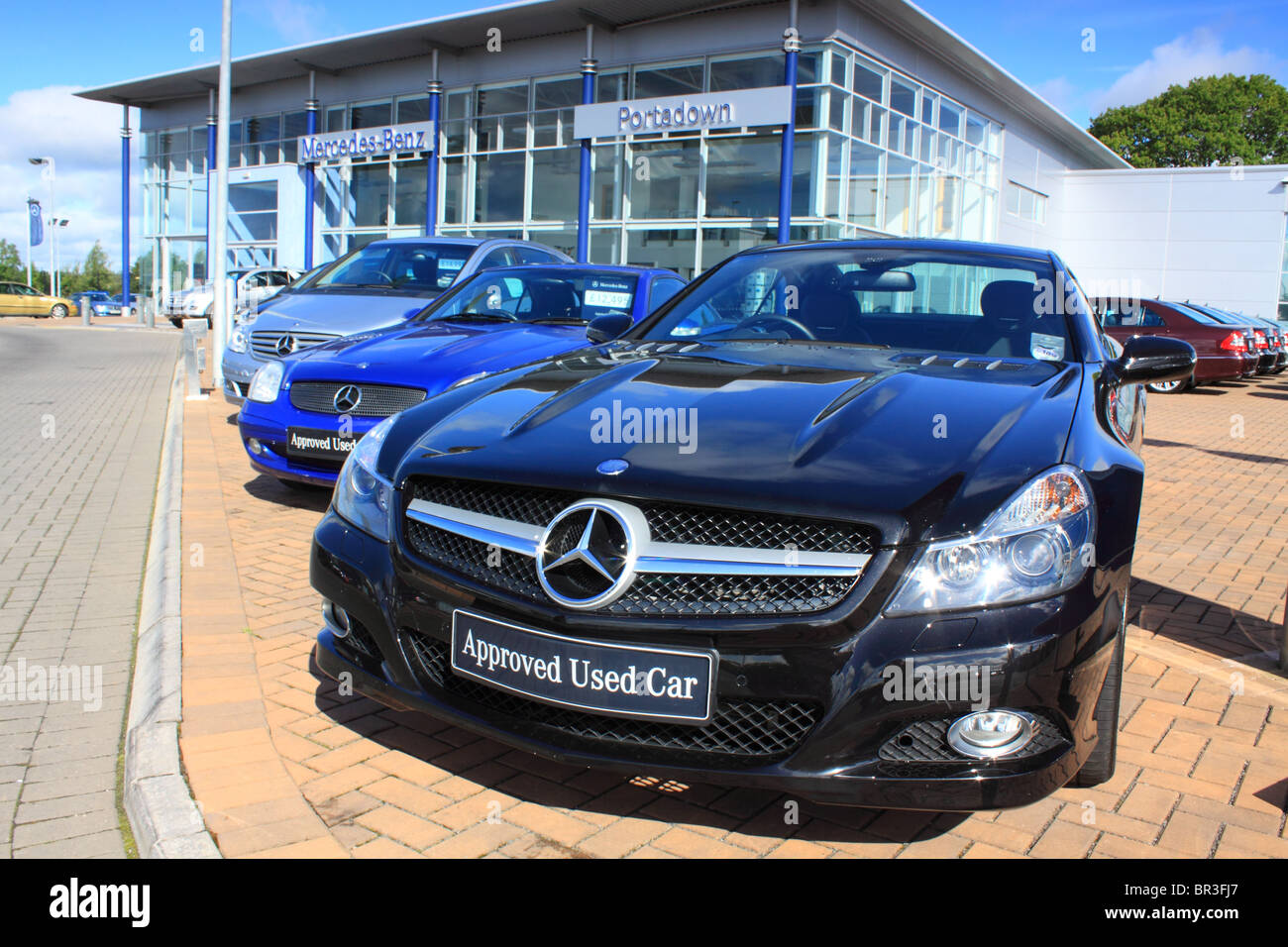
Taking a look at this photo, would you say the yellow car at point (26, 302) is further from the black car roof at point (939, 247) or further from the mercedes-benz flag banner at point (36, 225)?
the black car roof at point (939, 247)

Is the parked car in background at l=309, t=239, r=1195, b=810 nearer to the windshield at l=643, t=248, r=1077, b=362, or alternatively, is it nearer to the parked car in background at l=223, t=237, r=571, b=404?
Result: the windshield at l=643, t=248, r=1077, b=362

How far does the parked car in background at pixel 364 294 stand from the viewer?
845 centimetres

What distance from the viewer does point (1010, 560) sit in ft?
7.29

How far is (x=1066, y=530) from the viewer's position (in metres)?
2.30

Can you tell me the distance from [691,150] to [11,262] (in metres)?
119

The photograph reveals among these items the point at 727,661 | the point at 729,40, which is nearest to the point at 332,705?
the point at 727,661

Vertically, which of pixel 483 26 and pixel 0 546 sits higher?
pixel 483 26

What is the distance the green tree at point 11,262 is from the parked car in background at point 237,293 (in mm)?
A: 79434

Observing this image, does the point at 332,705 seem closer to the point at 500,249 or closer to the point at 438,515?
the point at 438,515

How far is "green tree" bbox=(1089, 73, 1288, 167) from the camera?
56062 millimetres

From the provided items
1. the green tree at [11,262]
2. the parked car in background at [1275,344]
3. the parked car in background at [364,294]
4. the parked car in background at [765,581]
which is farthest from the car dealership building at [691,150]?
the green tree at [11,262]

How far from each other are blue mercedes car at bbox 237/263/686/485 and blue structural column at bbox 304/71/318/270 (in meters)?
26.3

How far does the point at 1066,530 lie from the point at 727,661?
80cm
